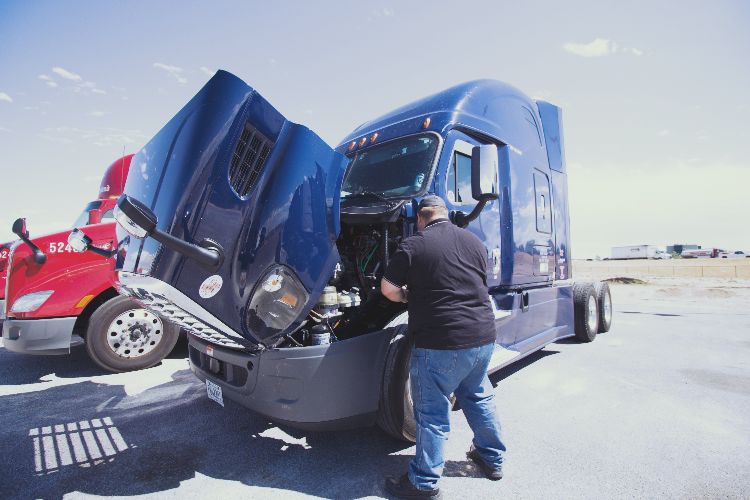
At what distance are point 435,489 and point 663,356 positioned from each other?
17.3 ft

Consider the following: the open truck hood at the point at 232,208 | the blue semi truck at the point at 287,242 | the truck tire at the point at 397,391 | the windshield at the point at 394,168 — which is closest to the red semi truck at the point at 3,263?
the blue semi truck at the point at 287,242

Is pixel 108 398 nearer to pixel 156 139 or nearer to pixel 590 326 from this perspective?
pixel 156 139

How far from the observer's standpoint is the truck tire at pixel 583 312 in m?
6.80

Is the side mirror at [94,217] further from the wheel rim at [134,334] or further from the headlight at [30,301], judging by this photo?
the wheel rim at [134,334]

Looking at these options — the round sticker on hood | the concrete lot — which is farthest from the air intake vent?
the concrete lot

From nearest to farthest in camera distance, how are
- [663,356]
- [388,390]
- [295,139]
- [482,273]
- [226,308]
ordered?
[226,308]
[295,139]
[482,273]
[388,390]
[663,356]

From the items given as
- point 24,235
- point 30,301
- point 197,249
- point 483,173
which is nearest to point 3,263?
point 30,301

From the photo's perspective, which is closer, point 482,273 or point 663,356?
point 482,273

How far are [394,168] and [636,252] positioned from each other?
366ft

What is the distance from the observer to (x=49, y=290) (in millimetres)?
4773

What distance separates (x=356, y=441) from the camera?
3332 mm

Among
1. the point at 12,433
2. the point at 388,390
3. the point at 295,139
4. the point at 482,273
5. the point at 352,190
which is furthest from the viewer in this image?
the point at 352,190

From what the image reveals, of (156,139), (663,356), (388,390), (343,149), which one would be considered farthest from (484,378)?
(663,356)

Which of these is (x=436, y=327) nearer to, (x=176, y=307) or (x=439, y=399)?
(x=439, y=399)
